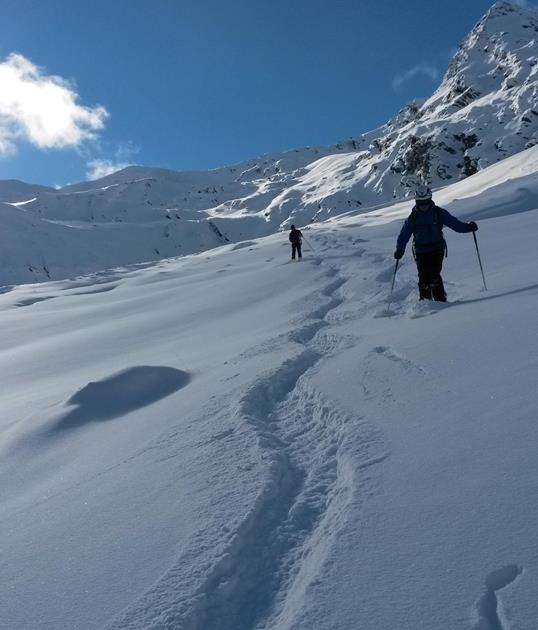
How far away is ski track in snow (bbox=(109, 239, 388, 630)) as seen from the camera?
1979mm

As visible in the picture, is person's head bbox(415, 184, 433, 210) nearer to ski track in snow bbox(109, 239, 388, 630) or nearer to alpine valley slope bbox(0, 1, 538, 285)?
ski track in snow bbox(109, 239, 388, 630)

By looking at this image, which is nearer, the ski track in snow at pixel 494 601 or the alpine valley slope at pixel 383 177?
the ski track in snow at pixel 494 601

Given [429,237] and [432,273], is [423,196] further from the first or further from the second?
[432,273]

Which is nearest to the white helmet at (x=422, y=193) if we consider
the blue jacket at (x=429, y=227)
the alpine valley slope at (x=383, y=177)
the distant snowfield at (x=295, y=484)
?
the blue jacket at (x=429, y=227)

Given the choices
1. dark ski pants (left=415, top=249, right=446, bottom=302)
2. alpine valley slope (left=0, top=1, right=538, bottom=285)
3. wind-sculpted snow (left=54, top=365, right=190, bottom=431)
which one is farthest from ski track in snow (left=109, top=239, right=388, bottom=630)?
alpine valley slope (left=0, top=1, right=538, bottom=285)

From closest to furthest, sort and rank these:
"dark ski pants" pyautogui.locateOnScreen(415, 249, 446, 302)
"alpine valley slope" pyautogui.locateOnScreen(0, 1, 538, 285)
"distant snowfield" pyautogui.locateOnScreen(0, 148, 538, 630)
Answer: "distant snowfield" pyautogui.locateOnScreen(0, 148, 538, 630) → "dark ski pants" pyautogui.locateOnScreen(415, 249, 446, 302) → "alpine valley slope" pyautogui.locateOnScreen(0, 1, 538, 285)

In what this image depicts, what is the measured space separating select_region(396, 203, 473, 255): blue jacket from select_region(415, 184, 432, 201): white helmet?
132 mm

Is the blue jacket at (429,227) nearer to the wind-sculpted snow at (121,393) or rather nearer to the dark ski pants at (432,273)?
the dark ski pants at (432,273)

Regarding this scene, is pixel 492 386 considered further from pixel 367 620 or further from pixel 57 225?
Answer: pixel 57 225

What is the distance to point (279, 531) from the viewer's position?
2443mm

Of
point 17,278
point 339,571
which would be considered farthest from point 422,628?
point 17,278

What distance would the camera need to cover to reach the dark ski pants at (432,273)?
7254 mm

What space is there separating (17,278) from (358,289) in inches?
4359

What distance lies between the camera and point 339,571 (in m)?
2.00
